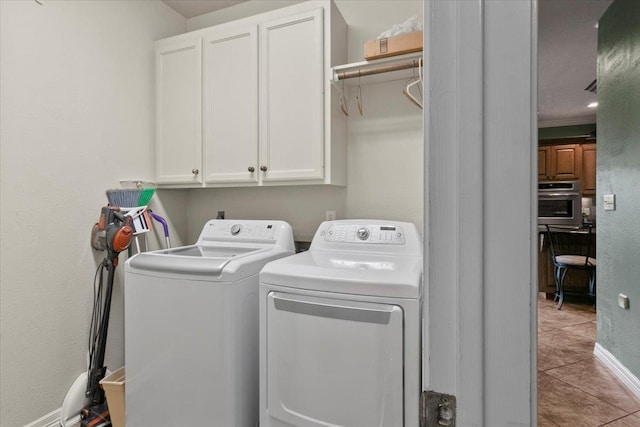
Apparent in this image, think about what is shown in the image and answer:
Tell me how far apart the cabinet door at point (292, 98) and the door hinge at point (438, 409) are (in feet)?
5.13

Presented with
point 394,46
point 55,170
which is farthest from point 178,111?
point 394,46

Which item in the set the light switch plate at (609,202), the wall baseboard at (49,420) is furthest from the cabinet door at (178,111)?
the light switch plate at (609,202)

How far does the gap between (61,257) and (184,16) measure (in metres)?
1.97

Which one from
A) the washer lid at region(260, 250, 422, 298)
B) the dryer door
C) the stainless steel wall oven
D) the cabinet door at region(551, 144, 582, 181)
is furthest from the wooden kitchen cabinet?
the dryer door

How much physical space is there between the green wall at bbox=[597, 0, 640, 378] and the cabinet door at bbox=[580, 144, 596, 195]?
2.34 metres

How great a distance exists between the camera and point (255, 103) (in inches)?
81.1

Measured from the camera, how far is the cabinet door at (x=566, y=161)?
4457mm

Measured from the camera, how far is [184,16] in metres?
2.63

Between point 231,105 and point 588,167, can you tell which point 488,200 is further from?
point 588,167

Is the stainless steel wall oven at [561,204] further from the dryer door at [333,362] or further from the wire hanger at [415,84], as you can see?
the dryer door at [333,362]

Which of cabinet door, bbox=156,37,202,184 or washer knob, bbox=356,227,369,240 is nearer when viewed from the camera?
washer knob, bbox=356,227,369,240

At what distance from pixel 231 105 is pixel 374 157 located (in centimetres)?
96

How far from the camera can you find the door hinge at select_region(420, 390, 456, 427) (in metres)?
0.40

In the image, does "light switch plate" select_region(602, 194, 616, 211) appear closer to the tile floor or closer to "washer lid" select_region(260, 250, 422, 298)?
the tile floor
